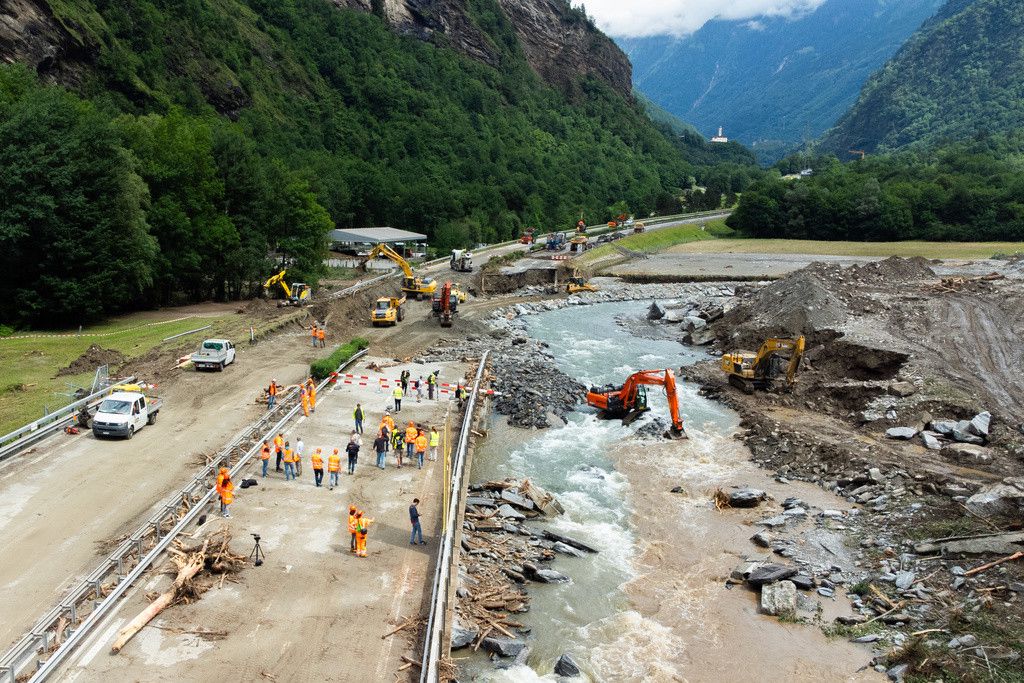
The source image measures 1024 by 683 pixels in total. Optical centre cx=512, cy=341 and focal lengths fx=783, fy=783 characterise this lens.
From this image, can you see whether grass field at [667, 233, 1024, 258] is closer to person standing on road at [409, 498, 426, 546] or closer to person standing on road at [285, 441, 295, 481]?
person standing on road at [285, 441, 295, 481]

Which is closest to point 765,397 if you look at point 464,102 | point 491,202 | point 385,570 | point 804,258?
point 385,570

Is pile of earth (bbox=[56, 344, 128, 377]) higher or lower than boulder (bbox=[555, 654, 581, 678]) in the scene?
higher

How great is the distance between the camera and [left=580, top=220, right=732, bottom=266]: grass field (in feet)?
341

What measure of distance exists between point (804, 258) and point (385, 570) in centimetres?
9604

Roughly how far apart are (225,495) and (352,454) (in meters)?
4.87

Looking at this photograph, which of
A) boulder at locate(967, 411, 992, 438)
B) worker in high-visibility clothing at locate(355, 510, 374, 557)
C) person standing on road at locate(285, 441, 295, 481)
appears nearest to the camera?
worker in high-visibility clothing at locate(355, 510, 374, 557)

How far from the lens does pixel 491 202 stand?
384 feet

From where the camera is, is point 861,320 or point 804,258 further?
point 804,258

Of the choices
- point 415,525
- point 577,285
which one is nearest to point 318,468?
point 415,525

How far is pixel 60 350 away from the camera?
40.8 m

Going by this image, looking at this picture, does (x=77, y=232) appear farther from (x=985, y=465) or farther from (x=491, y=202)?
(x=491, y=202)

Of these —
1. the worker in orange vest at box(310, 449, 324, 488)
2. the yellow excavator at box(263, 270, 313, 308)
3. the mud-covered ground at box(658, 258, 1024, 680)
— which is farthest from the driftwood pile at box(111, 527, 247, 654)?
the yellow excavator at box(263, 270, 313, 308)

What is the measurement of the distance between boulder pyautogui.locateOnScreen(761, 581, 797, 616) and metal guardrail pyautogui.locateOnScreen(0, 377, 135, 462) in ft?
81.0

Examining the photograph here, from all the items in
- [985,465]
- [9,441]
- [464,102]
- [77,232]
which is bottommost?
[985,465]
